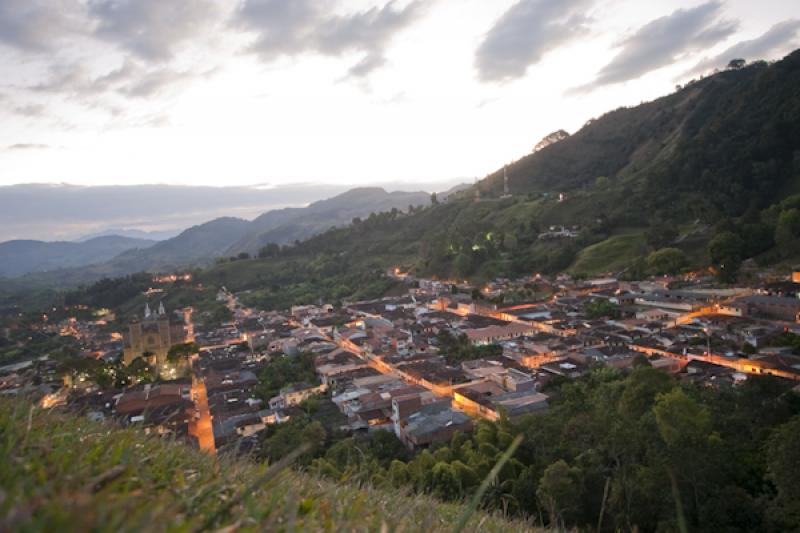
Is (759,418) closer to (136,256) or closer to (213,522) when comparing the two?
(213,522)

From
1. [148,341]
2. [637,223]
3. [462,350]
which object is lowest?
[462,350]

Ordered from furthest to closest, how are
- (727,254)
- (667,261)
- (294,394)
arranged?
1. (667,261)
2. (727,254)
3. (294,394)

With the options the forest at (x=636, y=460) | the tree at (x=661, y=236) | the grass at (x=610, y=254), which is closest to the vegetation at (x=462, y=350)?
the forest at (x=636, y=460)

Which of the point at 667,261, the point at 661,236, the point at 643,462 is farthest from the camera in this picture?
the point at 661,236

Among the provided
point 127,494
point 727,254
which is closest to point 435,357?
point 727,254

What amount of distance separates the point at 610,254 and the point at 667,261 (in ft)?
25.1

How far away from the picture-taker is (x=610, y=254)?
40781mm

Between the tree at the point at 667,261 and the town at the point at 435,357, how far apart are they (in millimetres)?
1740

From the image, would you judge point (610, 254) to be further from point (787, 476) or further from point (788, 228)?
point (787, 476)

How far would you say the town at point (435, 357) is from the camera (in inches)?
627

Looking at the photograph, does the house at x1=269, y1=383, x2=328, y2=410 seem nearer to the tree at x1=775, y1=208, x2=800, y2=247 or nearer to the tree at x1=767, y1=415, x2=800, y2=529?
the tree at x1=767, y1=415, x2=800, y2=529

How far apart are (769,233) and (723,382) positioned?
72.7ft

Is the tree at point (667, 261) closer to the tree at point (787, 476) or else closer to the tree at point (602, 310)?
A: the tree at point (602, 310)

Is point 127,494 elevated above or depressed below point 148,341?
above
